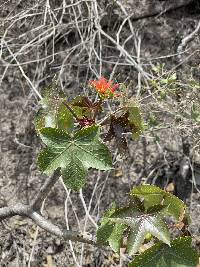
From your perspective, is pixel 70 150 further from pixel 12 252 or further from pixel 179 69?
pixel 179 69

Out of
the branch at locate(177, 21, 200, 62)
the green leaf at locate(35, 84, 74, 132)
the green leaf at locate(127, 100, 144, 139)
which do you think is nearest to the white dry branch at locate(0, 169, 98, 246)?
the green leaf at locate(35, 84, 74, 132)

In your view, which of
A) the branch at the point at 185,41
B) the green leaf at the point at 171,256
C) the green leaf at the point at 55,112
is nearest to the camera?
the green leaf at the point at 171,256

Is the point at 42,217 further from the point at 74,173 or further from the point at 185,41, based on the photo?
the point at 185,41

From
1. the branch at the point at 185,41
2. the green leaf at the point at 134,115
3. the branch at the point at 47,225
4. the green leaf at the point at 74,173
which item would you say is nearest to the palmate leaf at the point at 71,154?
the green leaf at the point at 74,173

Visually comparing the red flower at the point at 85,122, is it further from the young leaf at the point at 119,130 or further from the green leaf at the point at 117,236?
the green leaf at the point at 117,236

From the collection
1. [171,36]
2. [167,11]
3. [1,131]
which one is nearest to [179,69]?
[171,36]

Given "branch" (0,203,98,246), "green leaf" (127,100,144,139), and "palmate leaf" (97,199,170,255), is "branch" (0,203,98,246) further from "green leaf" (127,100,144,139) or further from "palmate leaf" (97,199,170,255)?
"green leaf" (127,100,144,139)

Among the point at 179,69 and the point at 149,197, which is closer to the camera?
the point at 149,197
